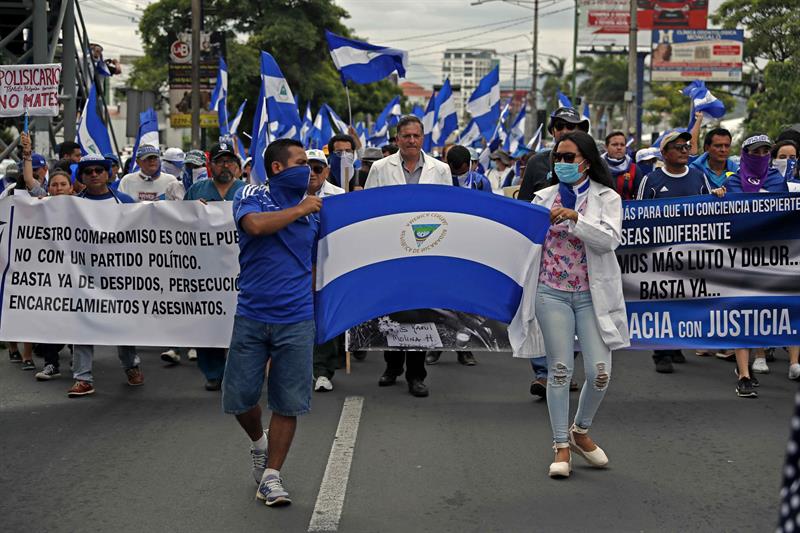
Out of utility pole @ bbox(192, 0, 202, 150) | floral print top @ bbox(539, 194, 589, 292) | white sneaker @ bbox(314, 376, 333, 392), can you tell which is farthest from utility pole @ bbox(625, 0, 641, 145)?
floral print top @ bbox(539, 194, 589, 292)

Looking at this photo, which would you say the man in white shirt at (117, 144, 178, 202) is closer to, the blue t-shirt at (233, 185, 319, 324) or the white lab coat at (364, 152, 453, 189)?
the white lab coat at (364, 152, 453, 189)

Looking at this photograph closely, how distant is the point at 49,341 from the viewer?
868cm

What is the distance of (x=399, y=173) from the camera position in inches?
345

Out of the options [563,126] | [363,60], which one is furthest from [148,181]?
[563,126]

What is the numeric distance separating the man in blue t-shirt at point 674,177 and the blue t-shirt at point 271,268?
4.28 metres

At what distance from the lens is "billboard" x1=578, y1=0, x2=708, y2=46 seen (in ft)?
227

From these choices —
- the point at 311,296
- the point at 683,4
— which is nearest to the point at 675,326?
the point at 311,296

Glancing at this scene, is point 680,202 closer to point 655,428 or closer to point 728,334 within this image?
point 728,334

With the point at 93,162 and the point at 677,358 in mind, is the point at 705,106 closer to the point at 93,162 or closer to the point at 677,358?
the point at 677,358

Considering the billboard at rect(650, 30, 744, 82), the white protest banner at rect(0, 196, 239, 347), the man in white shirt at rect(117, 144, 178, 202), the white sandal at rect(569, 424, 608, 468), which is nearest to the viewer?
the white sandal at rect(569, 424, 608, 468)

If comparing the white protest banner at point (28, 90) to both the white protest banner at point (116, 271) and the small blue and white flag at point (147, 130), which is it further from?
the small blue and white flag at point (147, 130)

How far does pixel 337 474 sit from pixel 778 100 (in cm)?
3320

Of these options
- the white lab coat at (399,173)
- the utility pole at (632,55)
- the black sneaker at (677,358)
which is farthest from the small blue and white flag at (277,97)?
the utility pole at (632,55)

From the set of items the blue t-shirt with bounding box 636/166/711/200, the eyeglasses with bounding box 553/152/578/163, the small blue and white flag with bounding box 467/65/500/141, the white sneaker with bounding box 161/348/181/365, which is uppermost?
the small blue and white flag with bounding box 467/65/500/141
